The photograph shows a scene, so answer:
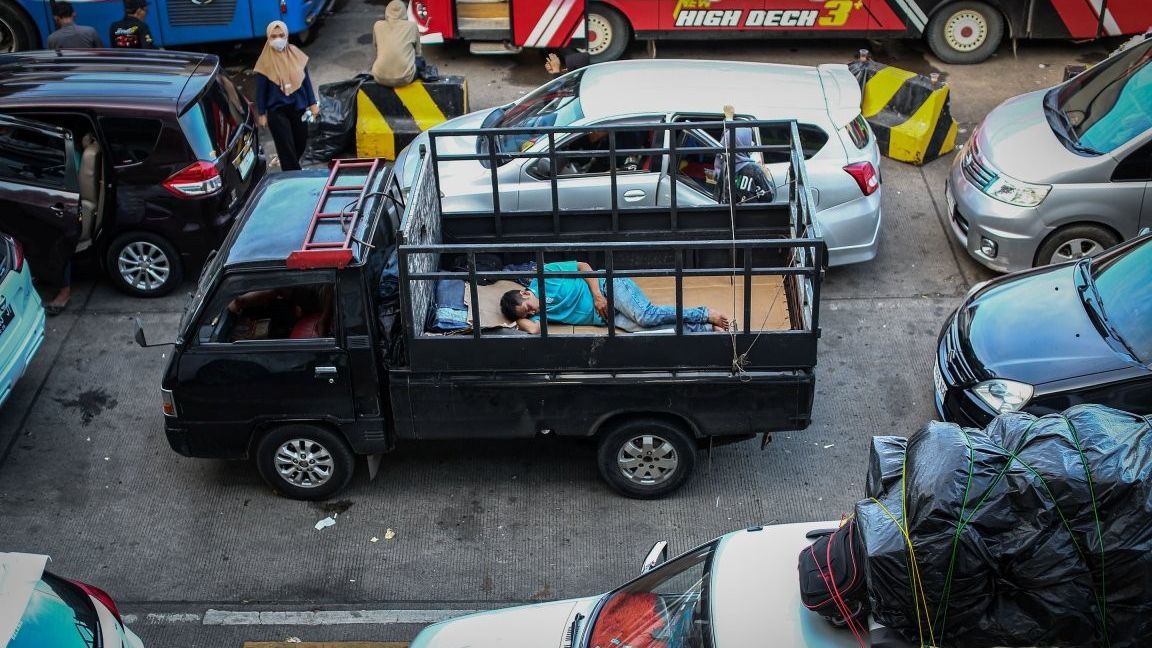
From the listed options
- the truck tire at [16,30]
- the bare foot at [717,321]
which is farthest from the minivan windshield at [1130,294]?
the truck tire at [16,30]

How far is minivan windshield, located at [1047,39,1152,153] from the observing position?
9.49 m

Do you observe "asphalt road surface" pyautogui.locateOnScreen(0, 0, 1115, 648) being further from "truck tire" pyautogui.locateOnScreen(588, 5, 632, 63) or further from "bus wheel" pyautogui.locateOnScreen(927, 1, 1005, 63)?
"truck tire" pyautogui.locateOnScreen(588, 5, 632, 63)

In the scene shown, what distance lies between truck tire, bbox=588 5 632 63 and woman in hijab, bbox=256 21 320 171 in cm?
384

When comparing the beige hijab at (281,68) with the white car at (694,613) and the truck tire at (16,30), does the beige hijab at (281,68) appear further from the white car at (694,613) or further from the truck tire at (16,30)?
the white car at (694,613)

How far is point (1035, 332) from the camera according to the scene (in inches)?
301

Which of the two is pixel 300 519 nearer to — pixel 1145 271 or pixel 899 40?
pixel 1145 271

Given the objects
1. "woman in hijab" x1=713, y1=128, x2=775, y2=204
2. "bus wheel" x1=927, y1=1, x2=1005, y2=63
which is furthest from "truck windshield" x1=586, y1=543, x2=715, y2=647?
"bus wheel" x1=927, y1=1, x2=1005, y2=63

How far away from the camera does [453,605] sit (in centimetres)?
704

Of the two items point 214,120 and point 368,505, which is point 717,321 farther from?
point 214,120

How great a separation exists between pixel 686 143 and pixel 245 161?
12.8 feet

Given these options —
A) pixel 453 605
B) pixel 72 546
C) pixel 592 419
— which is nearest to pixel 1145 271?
pixel 592 419

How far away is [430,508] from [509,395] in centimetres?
109

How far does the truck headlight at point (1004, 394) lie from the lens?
7.30 meters

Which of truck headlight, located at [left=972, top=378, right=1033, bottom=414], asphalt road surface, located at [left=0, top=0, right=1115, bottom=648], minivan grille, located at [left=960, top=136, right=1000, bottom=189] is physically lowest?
asphalt road surface, located at [left=0, top=0, right=1115, bottom=648]
